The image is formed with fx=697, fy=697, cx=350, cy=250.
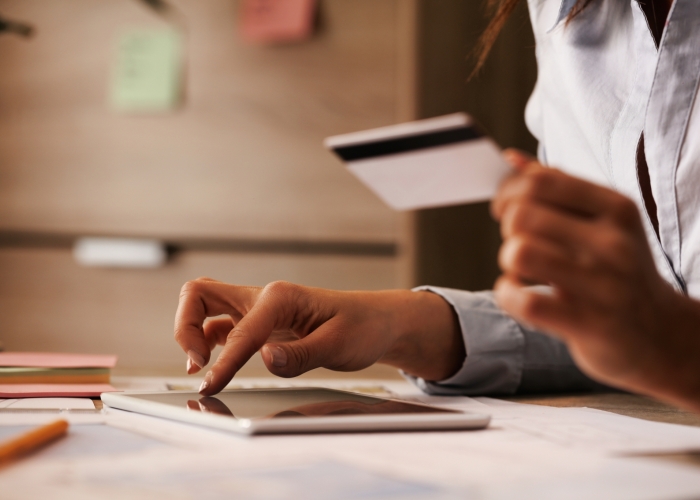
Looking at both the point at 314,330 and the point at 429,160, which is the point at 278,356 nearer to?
the point at 314,330

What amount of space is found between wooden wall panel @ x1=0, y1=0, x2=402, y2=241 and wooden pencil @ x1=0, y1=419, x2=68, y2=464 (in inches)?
43.5

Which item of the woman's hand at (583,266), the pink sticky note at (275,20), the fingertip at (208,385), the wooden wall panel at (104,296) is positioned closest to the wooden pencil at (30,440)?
the fingertip at (208,385)

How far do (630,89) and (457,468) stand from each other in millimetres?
523

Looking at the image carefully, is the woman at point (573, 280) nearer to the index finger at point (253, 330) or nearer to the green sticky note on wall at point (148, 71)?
the index finger at point (253, 330)

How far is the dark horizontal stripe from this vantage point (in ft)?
4.82

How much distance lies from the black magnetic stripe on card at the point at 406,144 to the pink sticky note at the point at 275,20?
1.21m

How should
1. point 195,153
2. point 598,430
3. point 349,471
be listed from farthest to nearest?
point 195,153 → point 598,430 → point 349,471

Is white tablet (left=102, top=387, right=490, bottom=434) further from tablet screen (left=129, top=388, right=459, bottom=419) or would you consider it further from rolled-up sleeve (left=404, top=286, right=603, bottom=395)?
rolled-up sleeve (left=404, top=286, right=603, bottom=395)

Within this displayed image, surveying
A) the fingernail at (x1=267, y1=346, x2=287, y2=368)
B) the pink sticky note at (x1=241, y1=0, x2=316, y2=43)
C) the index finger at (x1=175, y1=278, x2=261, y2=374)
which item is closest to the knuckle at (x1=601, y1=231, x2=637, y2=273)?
the fingernail at (x1=267, y1=346, x2=287, y2=368)

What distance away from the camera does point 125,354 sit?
146 centimetres

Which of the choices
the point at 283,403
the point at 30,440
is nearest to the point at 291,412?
the point at 283,403

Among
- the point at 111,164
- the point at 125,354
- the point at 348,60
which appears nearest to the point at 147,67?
the point at 111,164

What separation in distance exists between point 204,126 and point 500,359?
0.97 meters

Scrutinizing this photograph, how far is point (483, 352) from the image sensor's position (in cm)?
71
